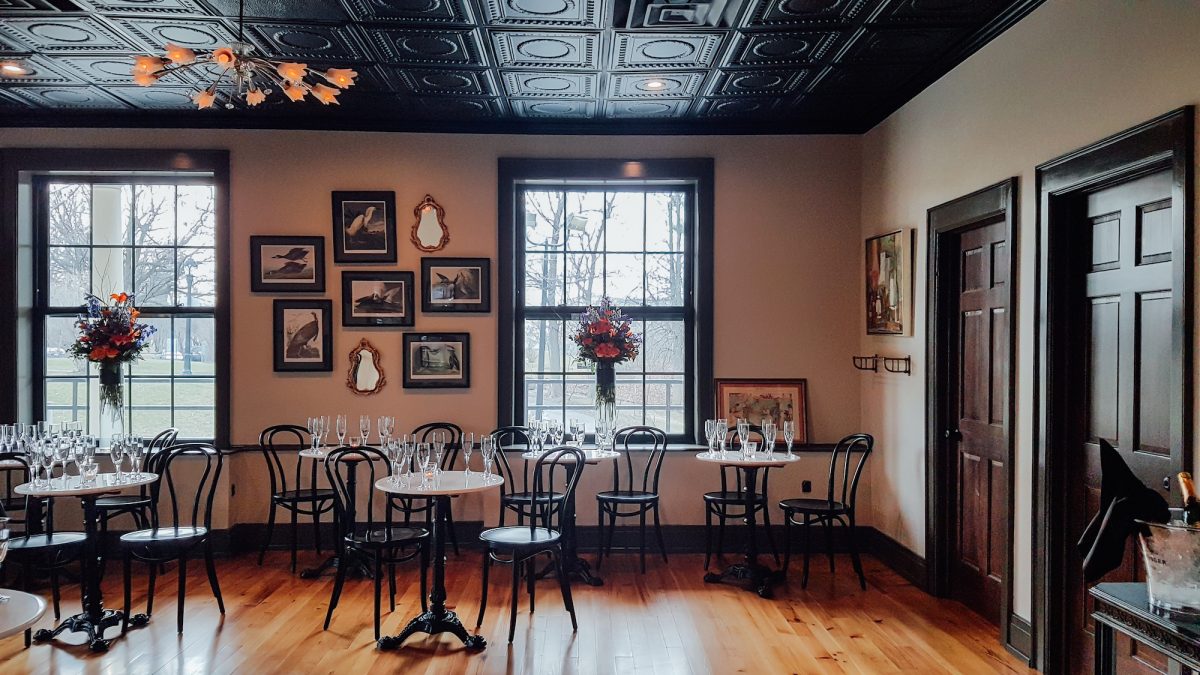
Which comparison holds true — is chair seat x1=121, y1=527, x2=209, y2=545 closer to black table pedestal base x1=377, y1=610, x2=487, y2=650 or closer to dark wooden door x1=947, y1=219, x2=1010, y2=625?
black table pedestal base x1=377, y1=610, x2=487, y2=650

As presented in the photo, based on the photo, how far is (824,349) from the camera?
→ 643 cm

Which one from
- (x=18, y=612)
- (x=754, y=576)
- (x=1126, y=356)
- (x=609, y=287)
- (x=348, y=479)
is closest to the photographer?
(x=18, y=612)

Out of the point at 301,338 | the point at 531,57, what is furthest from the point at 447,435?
the point at 531,57

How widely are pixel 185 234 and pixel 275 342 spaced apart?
3.68 ft

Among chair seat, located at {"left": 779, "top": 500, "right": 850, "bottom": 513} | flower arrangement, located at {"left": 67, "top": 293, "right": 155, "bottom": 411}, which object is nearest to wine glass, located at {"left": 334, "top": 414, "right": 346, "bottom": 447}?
flower arrangement, located at {"left": 67, "top": 293, "right": 155, "bottom": 411}

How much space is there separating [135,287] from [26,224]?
2.96ft

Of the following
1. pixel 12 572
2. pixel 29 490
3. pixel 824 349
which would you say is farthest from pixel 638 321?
pixel 12 572

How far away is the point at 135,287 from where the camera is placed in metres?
6.42

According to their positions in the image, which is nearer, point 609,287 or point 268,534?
point 268,534

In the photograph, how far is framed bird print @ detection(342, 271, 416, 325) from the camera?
636cm

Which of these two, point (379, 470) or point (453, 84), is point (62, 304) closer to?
point (379, 470)

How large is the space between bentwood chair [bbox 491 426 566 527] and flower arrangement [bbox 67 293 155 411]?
2535 mm

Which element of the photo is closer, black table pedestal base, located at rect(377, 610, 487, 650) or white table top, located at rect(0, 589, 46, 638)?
white table top, located at rect(0, 589, 46, 638)

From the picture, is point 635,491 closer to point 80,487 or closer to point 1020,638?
point 1020,638
